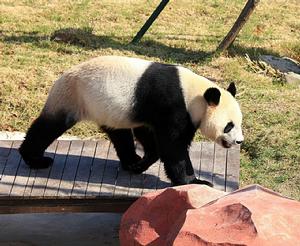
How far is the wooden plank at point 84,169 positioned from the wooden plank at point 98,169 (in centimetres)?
3

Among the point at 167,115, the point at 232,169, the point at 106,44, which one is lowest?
the point at 106,44


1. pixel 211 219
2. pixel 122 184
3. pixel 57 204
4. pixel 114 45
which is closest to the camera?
pixel 211 219

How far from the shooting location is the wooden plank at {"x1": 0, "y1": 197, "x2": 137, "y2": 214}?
570 centimetres

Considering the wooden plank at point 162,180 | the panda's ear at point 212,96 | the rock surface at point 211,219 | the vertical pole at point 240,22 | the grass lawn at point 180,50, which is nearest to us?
the rock surface at point 211,219

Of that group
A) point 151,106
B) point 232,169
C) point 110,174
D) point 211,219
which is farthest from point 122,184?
point 211,219

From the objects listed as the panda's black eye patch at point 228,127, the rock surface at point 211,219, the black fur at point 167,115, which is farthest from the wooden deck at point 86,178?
Result: the rock surface at point 211,219

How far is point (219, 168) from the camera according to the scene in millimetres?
6207

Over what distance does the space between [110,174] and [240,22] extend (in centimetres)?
443

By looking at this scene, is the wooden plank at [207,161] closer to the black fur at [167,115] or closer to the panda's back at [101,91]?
the black fur at [167,115]

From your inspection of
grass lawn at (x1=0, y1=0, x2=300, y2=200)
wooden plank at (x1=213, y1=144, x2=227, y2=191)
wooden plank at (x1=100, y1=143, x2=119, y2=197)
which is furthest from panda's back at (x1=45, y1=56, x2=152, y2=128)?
grass lawn at (x1=0, y1=0, x2=300, y2=200)

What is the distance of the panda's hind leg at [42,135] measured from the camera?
5.86 meters

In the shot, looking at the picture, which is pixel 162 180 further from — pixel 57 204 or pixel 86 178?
pixel 57 204

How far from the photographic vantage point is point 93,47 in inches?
397

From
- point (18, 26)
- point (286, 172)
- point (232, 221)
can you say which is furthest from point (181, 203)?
point (18, 26)
